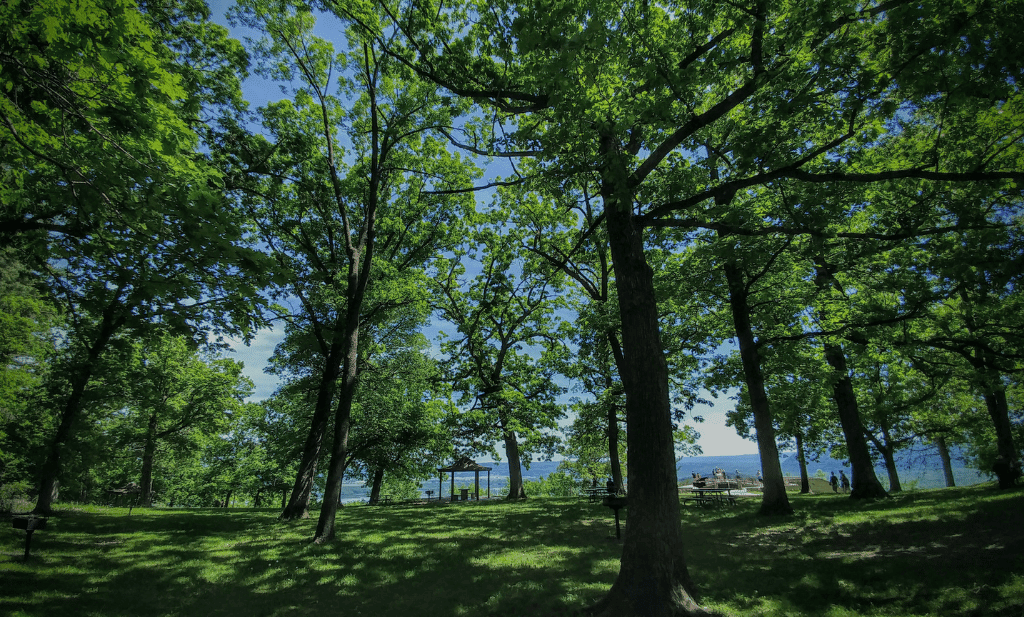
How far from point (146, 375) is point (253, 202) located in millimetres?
9614

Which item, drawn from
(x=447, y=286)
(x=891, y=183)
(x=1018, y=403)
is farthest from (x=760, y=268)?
(x=1018, y=403)

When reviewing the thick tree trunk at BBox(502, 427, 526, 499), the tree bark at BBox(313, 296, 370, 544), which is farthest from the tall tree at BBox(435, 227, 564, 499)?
the tree bark at BBox(313, 296, 370, 544)

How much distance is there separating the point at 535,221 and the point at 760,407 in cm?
1170

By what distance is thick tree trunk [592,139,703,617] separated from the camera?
5.15 meters

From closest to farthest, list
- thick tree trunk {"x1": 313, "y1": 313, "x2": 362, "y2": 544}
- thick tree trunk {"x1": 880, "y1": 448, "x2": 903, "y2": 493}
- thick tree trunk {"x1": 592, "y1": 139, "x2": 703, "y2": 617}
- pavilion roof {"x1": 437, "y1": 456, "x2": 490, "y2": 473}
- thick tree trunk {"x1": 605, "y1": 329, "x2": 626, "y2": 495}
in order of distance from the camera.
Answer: thick tree trunk {"x1": 592, "y1": 139, "x2": 703, "y2": 617} < thick tree trunk {"x1": 313, "y1": 313, "x2": 362, "y2": 544} < thick tree trunk {"x1": 605, "y1": 329, "x2": 626, "y2": 495} < pavilion roof {"x1": 437, "y1": 456, "x2": 490, "y2": 473} < thick tree trunk {"x1": 880, "y1": 448, "x2": 903, "y2": 493}

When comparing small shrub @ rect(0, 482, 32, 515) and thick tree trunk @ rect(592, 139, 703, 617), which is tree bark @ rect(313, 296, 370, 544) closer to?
thick tree trunk @ rect(592, 139, 703, 617)

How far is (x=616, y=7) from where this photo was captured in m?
6.69

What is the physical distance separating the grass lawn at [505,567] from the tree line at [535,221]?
1579 millimetres

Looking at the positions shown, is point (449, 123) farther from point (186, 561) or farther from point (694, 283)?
point (186, 561)

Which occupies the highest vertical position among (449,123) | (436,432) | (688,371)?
(449,123)

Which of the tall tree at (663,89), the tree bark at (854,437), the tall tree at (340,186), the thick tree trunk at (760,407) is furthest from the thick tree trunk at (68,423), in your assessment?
the tree bark at (854,437)

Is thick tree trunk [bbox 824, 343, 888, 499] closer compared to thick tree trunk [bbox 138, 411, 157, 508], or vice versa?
thick tree trunk [bbox 824, 343, 888, 499]

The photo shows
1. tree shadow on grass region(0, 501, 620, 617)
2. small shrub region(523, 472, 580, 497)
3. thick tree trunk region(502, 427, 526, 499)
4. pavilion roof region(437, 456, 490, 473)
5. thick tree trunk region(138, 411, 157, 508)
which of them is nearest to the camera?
tree shadow on grass region(0, 501, 620, 617)

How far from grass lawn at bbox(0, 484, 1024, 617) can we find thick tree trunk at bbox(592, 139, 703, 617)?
83 cm
